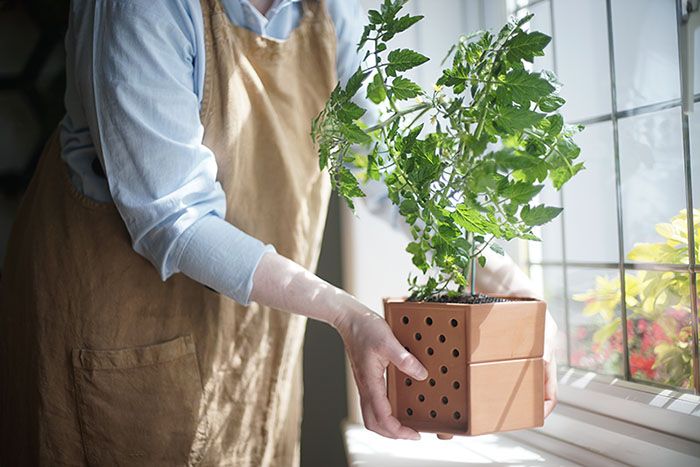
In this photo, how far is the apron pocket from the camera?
1.14 metres

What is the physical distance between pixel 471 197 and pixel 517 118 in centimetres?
9

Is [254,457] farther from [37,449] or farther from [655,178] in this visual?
[655,178]

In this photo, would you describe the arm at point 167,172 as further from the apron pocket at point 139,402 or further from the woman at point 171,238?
the apron pocket at point 139,402

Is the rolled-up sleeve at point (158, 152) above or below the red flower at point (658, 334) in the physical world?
above

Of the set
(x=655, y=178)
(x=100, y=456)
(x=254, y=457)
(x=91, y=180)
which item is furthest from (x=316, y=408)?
(x=655, y=178)

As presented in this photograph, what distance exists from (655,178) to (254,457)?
81 centimetres

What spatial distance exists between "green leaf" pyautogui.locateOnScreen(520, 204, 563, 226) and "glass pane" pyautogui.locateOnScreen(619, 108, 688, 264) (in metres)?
0.42

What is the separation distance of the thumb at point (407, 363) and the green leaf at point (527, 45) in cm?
33

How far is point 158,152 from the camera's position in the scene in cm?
96

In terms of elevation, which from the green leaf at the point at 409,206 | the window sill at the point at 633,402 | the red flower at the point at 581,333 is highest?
the green leaf at the point at 409,206

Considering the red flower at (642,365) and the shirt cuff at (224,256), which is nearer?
the shirt cuff at (224,256)

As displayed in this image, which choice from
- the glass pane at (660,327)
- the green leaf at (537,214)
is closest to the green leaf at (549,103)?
the green leaf at (537,214)

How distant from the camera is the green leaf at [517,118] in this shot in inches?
28.0

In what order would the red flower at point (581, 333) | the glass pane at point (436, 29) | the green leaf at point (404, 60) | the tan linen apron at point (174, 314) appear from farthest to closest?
1. the glass pane at point (436, 29)
2. the red flower at point (581, 333)
3. the tan linen apron at point (174, 314)
4. the green leaf at point (404, 60)
